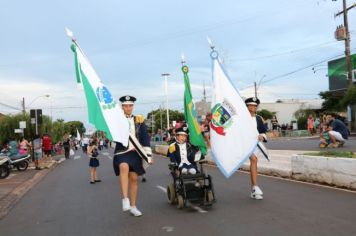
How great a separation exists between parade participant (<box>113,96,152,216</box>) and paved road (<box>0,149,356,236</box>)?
1.18 ft

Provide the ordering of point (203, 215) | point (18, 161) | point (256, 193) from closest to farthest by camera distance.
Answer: point (203, 215) → point (256, 193) → point (18, 161)

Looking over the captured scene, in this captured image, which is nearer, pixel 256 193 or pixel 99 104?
pixel 99 104

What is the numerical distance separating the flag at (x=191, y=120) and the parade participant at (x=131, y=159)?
1168mm

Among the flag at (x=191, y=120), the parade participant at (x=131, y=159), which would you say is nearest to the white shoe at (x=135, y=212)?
the parade participant at (x=131, y=159)

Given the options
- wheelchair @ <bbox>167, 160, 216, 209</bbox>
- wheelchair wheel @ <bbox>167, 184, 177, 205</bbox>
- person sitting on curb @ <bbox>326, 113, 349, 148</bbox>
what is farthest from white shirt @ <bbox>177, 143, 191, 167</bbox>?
person sitting on curb @ <bbox>326, 113, 349, 148</bbox>

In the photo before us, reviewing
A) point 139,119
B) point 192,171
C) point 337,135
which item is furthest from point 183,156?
point 337,135

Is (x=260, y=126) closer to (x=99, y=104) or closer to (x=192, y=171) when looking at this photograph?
(x=192, y=171)

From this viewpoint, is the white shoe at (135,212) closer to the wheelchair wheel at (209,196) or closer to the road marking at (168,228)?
the road marking at (168,228)

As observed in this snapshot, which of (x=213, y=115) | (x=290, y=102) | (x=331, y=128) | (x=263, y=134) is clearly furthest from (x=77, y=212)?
(x=290, y=102)

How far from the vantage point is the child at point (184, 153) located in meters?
9.27

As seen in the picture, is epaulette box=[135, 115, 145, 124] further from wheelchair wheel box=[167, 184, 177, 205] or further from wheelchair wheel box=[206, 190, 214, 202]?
wheelchair wheel box=[206, 190, 214, 202]

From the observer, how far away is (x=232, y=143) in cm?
923

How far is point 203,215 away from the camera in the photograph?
26.9ft

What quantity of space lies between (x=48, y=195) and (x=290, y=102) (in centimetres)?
9048
